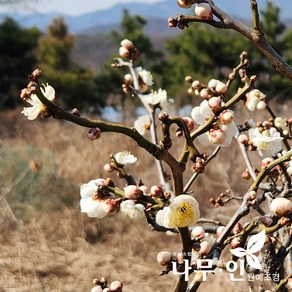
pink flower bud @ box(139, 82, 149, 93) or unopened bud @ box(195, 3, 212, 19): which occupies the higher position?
pink flower bud @ box(139, 82, 149, 93)

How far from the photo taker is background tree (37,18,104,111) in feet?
52.5

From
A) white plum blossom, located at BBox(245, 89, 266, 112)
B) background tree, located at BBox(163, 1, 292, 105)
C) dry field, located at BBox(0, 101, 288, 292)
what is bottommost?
dry field, located at BBox(0, 101, 288, 292)

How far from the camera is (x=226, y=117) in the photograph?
0.92m

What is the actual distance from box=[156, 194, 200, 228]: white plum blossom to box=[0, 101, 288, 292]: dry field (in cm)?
149

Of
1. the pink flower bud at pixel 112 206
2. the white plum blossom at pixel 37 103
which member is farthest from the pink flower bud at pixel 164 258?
the white plum blossom at pixel 37 103

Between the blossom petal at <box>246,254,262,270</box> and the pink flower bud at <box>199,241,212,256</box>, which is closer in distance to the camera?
the pink flower bud at <box>199,241,212,256</box>

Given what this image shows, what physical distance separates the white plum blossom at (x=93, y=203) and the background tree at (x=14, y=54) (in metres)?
13.5

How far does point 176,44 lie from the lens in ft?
50.4

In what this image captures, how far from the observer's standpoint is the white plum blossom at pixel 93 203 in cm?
95

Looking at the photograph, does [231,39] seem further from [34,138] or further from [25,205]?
[25,205]

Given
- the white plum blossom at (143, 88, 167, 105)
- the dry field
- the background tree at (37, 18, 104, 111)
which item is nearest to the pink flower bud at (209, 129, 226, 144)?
the white plum blossom at (143, 88, 167, 105)

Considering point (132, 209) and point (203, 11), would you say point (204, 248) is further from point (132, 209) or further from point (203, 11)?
point (203, 11)

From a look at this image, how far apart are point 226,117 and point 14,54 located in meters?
14.6

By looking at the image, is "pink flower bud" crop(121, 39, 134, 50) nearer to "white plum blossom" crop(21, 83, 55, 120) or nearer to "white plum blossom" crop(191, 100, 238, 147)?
"white plum blossom" crop(191, 100, 238, 147)
